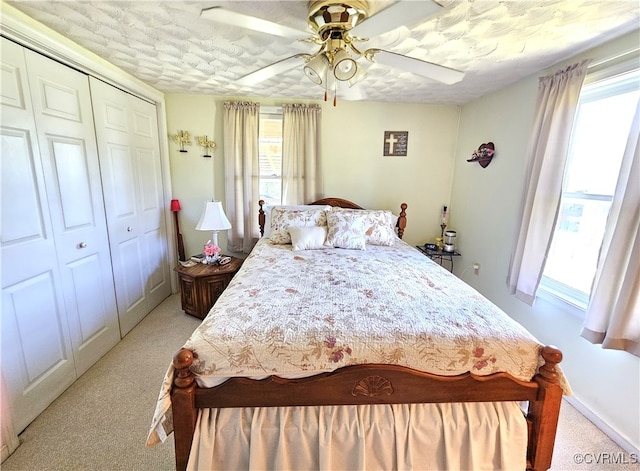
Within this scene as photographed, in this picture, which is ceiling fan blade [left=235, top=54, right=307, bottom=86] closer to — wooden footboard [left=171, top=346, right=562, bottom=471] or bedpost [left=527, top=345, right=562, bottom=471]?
wooden footboard [left=171, top=346, right=562, bottom=471]

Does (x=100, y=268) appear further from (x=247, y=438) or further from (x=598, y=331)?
(x=598, y=331)

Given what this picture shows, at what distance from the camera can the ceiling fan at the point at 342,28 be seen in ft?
3.84

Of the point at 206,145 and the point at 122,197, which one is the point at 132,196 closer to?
the point at 122,197

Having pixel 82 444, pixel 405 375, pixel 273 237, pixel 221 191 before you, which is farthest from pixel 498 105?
pixel 82 444

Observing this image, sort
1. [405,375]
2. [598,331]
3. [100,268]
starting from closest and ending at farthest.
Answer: [405,375] < [598,331] < [100,268]

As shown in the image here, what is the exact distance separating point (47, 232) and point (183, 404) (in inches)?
57.3

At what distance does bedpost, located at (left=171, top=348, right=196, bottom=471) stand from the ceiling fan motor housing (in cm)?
162

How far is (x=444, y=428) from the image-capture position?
122 cm

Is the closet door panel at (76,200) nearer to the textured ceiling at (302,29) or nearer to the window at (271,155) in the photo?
the textured ceiling at (302,29)

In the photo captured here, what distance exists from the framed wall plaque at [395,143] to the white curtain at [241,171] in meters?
1.51

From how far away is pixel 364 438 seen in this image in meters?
1.20

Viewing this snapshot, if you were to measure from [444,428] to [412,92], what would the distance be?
2.84 meters

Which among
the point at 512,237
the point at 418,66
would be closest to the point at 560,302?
the point at 512,237

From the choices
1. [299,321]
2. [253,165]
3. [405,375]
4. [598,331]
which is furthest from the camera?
[253,165]
